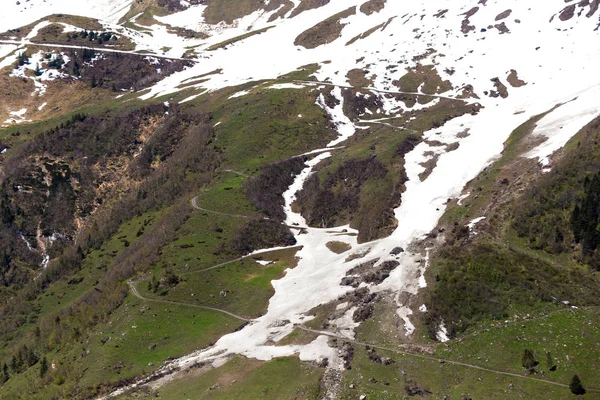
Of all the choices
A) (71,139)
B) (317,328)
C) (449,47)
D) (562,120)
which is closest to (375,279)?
(317,328)

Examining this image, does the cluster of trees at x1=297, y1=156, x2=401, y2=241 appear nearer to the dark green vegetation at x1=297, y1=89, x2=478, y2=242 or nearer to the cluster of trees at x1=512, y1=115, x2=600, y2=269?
the dark green vegetation at x1=297, y1=89, x2=478, y2=242

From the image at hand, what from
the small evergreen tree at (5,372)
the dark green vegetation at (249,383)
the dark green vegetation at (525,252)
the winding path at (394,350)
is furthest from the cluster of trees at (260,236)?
the small evergreen tree at (5,372)

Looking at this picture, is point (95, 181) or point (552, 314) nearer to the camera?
point (552, 314)

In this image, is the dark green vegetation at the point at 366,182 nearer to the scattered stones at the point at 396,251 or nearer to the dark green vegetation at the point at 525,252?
the scattered stones at the point at 396,251

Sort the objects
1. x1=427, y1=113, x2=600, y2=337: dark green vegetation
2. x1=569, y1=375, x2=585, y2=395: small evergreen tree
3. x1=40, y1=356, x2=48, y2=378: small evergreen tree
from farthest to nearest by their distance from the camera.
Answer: x1=40, y1=356, x2=48, y2=378: small evergreen tree
x1=427, y1=113, x2=600, y2=337: dark green vegetation
x1=569, y1=375, x2=585, y2=395: small evergreen tree

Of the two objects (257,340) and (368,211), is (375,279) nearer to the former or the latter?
(257,340)

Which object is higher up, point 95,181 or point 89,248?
point 95,181

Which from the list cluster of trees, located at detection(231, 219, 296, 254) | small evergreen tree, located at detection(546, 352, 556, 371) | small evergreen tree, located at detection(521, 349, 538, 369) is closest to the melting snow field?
cluster of trees, located at detection(231, 219, 296, 254)

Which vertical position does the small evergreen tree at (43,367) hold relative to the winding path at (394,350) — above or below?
above
